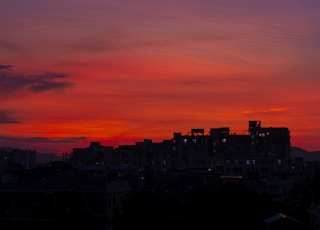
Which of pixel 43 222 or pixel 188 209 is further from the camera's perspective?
pixel 188 209

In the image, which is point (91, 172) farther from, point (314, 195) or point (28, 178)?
point (314, 195)

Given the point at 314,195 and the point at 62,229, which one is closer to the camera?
the point at 62,229

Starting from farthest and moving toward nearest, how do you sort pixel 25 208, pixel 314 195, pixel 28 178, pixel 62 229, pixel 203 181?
pixel 203 181, pixel 28 178, pixel 314 195, pixel 25 208, pixel 62 229

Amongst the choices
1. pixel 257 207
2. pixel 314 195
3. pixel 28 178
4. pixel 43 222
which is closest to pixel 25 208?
pixel 257 207

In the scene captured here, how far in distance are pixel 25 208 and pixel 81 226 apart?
89.0 ft

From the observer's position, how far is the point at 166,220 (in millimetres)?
65562

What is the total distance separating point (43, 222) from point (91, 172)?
10181 cm

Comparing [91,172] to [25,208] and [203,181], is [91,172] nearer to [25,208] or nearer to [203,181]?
[203,181]

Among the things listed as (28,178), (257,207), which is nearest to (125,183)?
(28,178)

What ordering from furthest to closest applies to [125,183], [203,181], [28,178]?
[203,181], [28,178], [125,183]

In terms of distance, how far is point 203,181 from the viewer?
5610 inches

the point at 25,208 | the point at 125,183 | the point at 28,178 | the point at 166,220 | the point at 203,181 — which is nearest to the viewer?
the point at 166,220

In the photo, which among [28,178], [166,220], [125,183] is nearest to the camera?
[166,220]

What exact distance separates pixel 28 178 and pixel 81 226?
2942 inches
